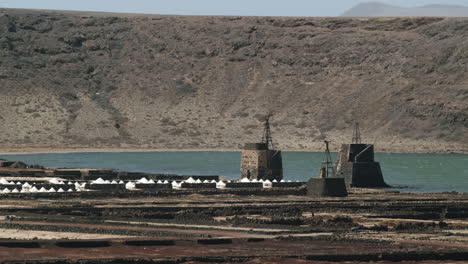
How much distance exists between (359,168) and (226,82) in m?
102

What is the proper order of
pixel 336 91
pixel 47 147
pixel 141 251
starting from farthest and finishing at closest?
pixel 336 91, pixel 47 147, pixel 141 251

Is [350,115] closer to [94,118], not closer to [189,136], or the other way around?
[189,136]

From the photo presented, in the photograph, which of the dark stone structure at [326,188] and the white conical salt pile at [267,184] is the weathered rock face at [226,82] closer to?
the white conical salt pile at [267,184]

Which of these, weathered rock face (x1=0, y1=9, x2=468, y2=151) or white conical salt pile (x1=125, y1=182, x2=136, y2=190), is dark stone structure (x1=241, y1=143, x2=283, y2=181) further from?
weathered rock face (x1=0, y1=9, x2=468, y2=151)

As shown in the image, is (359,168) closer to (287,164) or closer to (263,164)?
(263,164)

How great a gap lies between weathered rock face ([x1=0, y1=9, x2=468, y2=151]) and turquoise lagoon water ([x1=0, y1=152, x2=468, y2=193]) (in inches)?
231

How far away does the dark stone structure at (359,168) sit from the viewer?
78938 mm

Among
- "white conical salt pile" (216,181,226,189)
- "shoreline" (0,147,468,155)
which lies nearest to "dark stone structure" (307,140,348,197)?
"white conical salt pile" (216,181,226,189)

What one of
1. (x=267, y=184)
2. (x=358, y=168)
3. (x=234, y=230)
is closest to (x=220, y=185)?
(x=267, y=184)

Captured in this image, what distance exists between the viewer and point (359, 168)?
7919 centimetres

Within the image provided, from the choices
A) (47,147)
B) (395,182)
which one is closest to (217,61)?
(47,147)

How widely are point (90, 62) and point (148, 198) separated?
417 feet

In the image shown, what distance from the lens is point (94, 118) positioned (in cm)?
16150

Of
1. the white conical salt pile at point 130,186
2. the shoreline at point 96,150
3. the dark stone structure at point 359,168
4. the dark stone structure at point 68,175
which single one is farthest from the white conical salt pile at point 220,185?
the shoreline at point 96,150
